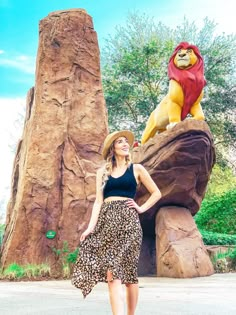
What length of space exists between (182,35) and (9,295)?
18.9 m

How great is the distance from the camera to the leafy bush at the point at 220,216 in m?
16.0

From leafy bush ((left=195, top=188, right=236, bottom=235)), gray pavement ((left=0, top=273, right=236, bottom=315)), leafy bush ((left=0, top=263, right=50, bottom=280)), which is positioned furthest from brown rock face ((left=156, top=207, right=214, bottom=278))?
leafy bush ((left=195, top=188, right=236, bottom=235))

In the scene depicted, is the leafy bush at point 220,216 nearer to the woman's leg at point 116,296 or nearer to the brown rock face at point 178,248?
the brown rock face at point 178,248

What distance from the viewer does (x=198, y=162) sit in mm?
9594

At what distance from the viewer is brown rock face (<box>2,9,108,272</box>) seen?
9.95 meters

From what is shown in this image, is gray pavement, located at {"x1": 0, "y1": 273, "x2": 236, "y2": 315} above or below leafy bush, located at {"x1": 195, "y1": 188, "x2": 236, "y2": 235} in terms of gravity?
below

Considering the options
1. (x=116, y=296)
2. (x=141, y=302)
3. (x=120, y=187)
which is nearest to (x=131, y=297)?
(x=116, y=296)

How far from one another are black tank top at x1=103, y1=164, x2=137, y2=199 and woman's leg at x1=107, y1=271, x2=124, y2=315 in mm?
529

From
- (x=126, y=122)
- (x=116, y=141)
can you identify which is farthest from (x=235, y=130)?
(x=116, y=141)

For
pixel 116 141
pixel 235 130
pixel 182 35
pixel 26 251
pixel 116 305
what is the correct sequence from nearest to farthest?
pixel 116 305, pixel 116 141, pixel 26 251, pixel 235 130, pixel 182 35

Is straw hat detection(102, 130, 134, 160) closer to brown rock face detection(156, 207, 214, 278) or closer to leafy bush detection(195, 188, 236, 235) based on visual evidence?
brown rock face detection(156, 207, 214, 278)

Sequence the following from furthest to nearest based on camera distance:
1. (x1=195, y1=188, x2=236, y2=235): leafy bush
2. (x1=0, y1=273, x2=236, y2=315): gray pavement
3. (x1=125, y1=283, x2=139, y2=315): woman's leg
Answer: (x1=195, y1=188, x2=236, y2=235): leafy bush < (x1=0, y1=273, x2=236, y2=315): gray pavement < (x1=125, y1=283, x2=139, y2=315): woman's leg

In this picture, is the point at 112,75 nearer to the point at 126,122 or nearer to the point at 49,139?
the point at 126,122

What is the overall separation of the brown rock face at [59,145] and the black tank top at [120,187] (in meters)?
6.36
